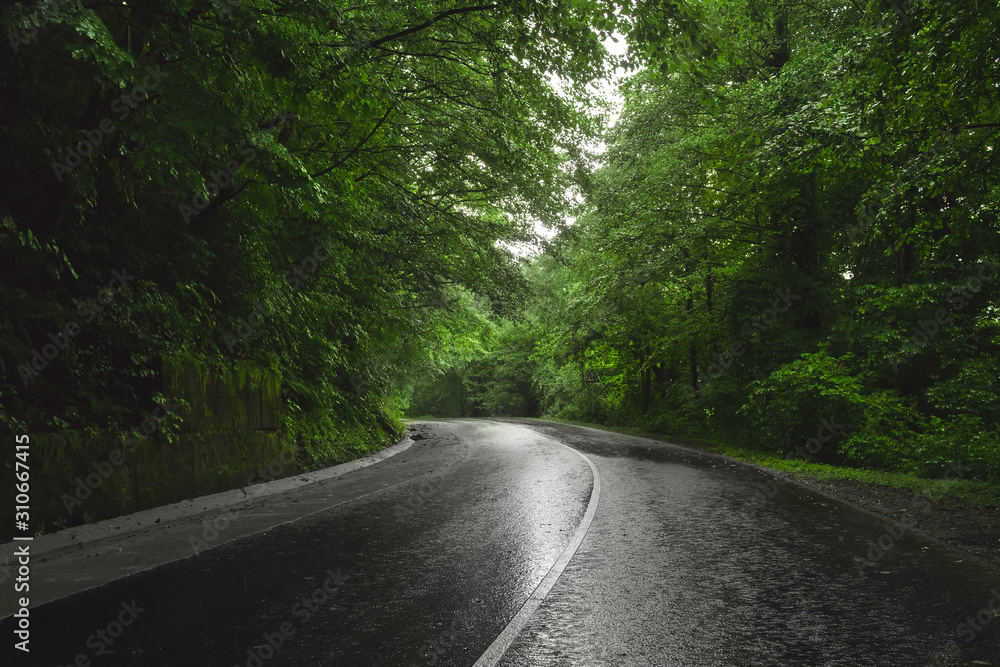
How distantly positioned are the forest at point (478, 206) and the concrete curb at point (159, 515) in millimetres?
794

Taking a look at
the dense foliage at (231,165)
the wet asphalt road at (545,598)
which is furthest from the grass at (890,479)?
the dense foliage at (231,165)

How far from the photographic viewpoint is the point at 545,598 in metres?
4.53

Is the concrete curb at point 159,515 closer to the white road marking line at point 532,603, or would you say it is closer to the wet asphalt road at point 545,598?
the wet asphalt road at point 545,598

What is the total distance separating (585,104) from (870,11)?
6.44 meters

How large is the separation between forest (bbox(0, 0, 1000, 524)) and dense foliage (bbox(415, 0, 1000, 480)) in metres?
0.08

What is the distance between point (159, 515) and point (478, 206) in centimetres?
1310

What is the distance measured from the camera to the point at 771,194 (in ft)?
51.8

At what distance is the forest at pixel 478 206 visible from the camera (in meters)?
6.14

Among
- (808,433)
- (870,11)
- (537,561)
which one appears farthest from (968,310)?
(537,561)

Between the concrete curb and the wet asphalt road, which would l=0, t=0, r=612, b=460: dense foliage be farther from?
the wet asphalt road

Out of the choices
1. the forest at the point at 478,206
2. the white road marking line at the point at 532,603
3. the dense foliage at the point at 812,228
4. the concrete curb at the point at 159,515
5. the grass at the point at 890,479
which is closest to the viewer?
the white road marking line at the point at 532,603

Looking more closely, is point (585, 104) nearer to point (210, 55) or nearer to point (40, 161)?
point (210, 55)

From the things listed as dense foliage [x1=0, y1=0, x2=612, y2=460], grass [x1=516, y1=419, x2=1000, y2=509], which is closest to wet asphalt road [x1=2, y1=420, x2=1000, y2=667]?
grass [x1=516, y1=419, x2=1000, y2=509]

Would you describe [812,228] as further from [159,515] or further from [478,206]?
[159,515]
